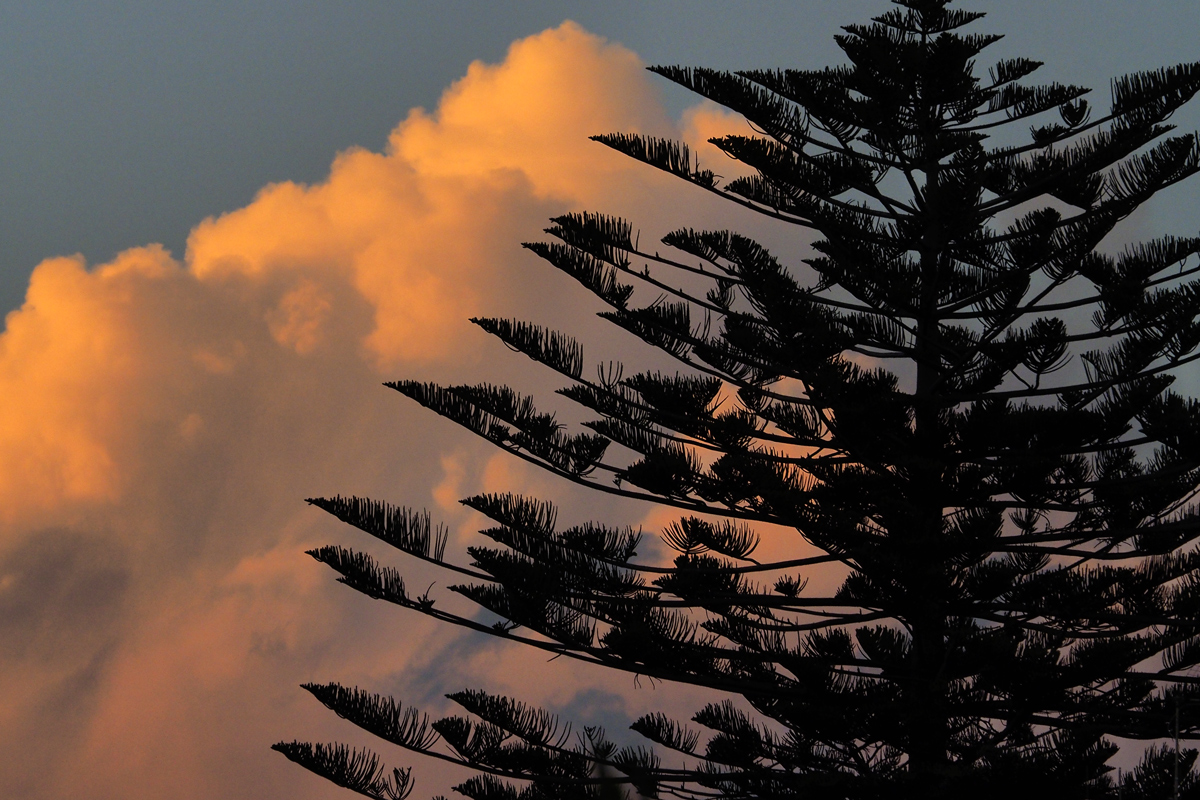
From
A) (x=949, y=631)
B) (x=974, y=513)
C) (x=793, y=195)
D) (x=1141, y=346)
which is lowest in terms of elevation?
(x=949, y=631)

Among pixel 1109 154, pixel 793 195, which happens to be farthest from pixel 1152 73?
pixel 793 195

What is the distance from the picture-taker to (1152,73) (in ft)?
25.1

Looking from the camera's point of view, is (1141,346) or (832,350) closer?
(832,350)

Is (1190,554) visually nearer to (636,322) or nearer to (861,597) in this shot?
(861,597)

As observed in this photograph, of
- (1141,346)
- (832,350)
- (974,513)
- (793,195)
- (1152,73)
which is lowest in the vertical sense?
(974,513)

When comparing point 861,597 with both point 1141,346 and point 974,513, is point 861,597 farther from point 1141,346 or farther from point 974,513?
A: point 1141,346

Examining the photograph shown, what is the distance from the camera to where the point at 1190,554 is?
777 cm

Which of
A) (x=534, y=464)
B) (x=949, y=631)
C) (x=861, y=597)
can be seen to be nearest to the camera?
(x=949, y=631)

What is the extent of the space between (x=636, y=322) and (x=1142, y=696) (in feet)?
14.0

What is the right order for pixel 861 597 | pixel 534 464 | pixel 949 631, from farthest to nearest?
pixel 534 464 → pixel 861 597 → pixel 949 631

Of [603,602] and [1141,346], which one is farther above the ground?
[1141,346]

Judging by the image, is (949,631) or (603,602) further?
(603,602)

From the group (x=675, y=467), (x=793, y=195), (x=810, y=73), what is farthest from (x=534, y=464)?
(x=810, y=73)

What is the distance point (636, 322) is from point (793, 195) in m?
1.45
